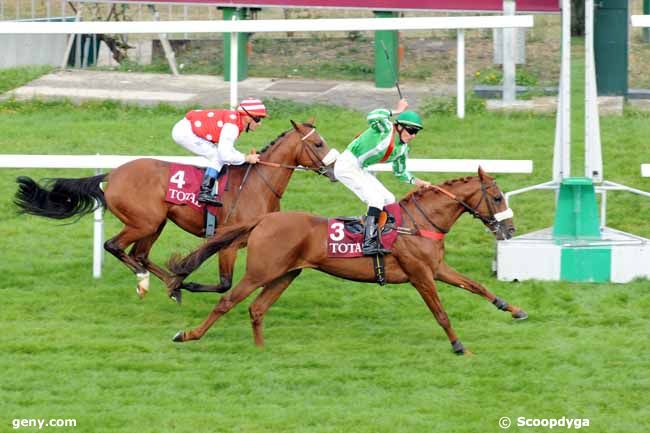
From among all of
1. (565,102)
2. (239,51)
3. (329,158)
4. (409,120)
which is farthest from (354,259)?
(239,51)

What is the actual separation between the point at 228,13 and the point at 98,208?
7.20 m

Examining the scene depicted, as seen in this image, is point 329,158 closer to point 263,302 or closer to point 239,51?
point 263,302

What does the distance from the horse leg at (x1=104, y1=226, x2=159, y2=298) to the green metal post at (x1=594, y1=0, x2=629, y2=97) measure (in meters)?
7.15

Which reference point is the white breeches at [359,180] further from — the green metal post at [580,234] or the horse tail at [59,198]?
the horse tail at [59,198]

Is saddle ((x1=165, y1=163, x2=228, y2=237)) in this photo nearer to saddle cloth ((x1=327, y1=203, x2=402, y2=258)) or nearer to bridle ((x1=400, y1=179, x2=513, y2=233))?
saddle cloth ((x1=327, y1=203, x2=402, y2=258))

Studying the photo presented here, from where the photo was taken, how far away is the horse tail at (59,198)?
9523 millimetres

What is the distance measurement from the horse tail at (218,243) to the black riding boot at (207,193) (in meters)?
0.75

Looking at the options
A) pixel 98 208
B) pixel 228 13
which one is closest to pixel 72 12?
pixel 228 13

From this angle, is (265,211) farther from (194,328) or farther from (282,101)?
(282,101)

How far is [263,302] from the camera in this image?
8.38 metres

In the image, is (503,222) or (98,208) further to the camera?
(98,208)

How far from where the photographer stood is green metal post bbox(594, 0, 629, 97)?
14.6 m

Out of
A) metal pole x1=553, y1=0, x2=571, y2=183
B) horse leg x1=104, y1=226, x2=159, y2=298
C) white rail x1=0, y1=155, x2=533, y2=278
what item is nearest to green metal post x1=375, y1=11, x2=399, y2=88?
white rail x1=0, y1=155, x2=533, y2=278

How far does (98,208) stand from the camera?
955 cm
